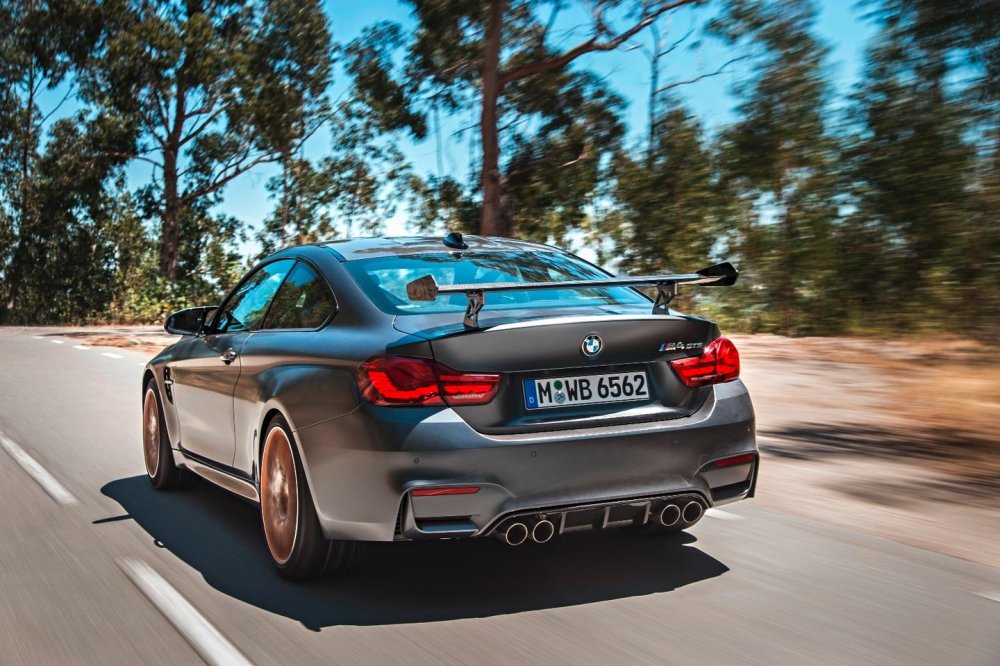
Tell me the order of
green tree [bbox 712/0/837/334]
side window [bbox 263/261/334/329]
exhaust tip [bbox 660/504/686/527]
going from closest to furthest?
exhaust tip [bbox 660/504/686/527] < side window [bbox 263/261/334/329] < green tree [bbox 712/0/837/334]

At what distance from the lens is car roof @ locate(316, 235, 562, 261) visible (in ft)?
16.4

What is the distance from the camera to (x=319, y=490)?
4176 millimetres

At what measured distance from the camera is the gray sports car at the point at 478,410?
389 cm

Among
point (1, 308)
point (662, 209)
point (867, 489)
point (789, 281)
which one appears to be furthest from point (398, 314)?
point (1, 308)

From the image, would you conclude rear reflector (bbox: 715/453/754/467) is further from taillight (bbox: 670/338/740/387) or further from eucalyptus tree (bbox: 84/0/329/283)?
eucalyptus tree (bbox: 84/0/329/283)

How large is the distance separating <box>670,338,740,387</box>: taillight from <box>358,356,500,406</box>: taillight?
850 millimetres

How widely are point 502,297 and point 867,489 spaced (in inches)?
123

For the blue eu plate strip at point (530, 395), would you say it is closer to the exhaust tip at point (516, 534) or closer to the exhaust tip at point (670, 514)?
the exhaust tip at point (516, 534)

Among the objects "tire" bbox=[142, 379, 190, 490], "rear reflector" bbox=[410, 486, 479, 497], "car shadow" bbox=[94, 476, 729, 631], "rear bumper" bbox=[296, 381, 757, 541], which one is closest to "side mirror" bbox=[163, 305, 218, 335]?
"tire" bbox=[142, 379, 190, 490]

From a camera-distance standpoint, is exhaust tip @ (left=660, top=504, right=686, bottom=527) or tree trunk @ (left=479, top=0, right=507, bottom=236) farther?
tree trunk @ (left=479, top=0, right=507, bottom=236)

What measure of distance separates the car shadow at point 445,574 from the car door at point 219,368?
0.49 meters

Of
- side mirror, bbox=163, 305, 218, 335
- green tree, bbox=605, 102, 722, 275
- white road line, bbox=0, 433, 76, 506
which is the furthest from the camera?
green tree, bbox=605, 102, 722, 275

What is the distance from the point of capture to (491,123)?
2320 cm

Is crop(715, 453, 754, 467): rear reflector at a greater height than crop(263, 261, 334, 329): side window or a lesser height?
lesser
